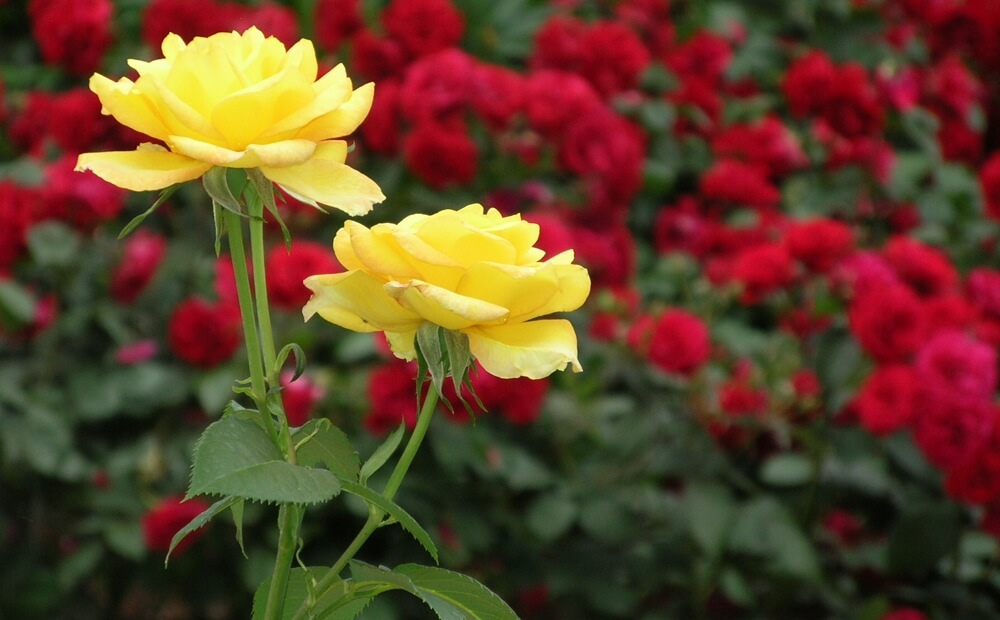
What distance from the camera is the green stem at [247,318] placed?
453mm

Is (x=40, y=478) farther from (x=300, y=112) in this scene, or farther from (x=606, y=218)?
(x=300, y=112)

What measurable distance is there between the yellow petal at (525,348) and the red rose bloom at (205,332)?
1.10 metres

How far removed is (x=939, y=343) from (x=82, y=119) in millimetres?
1105

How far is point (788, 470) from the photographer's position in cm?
154

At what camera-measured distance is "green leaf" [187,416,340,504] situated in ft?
1.35

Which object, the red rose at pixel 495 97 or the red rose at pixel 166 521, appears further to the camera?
the red rose at pixel 495 97

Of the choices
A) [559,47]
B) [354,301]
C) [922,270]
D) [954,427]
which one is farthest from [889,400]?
[354,301]

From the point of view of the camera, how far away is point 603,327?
5.61ft

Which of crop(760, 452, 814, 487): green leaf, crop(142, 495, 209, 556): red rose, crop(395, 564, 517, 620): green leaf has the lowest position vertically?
crop(142, 495, 209, 556): red rose

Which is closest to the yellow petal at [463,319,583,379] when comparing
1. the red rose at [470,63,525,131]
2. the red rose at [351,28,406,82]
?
the red rose at [470,63,525,131]

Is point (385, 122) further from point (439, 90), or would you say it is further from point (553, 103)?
point (553, 103)

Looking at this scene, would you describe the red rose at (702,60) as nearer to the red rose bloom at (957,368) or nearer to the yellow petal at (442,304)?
the red rose bloom at (957,368)

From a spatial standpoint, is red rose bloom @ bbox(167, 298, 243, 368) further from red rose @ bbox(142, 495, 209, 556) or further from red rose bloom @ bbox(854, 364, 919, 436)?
red rose bloom @ bbox(854, 364, 919, 436)

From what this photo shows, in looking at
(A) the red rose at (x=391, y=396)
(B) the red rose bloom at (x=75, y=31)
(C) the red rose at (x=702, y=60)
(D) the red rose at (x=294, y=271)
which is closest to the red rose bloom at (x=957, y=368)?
(A) the red rose at (x=391, y=396)
